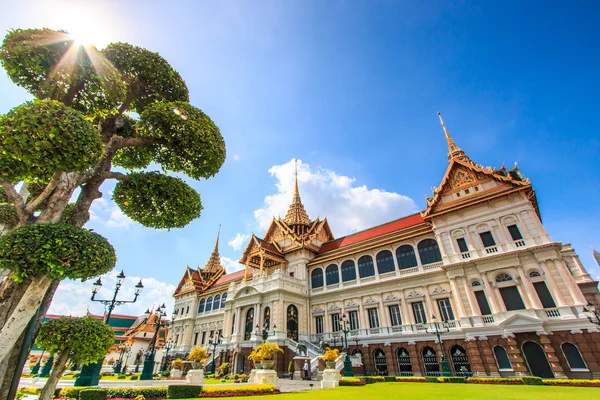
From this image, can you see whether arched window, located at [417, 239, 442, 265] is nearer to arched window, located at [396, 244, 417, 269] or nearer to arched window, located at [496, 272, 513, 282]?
arched window, located at [396, 244, 417, 269]

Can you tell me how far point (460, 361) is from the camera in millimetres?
18688

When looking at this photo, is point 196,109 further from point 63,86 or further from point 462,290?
point 462,290

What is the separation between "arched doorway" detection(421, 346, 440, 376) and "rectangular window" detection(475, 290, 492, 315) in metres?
4.50

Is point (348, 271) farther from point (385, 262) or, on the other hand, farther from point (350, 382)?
point (350, 382)

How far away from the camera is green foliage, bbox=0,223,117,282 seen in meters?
5.59

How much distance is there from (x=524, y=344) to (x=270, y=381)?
15239 mm

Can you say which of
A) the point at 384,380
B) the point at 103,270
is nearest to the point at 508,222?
A: the point at 384,380

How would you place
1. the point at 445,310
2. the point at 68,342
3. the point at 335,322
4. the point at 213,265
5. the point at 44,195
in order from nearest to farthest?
1. the point at 68,342
2. the point at 44,195
3. the point at 445,310
4. the point at 335,322
5. the point at 213,265

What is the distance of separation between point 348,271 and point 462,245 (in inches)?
411

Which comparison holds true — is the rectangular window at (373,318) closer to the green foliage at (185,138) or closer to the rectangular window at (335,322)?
the rectangular window at (335,322)

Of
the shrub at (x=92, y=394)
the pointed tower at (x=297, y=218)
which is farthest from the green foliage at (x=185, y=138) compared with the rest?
the pointed tower at (x=297, y=218)

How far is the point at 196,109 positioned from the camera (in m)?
9.71

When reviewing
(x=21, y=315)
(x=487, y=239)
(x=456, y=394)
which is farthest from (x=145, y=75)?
(x=487, y=239)

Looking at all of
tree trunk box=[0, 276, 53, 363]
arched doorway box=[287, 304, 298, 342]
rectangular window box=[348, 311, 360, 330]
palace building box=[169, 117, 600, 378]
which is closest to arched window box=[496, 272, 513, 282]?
palace building box=[169, 117, 600, 378]
